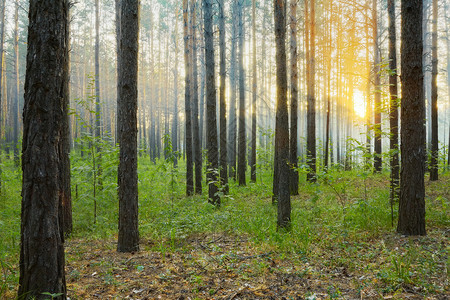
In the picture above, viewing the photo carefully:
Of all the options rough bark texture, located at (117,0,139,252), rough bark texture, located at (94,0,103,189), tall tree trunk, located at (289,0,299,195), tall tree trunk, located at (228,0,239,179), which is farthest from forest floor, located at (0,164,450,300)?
tall tree trunk, located at (228,0,239,179)

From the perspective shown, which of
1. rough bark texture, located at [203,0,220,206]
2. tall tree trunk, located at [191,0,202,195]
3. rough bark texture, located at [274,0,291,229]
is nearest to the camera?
rough bark texture, located at [274,0,291,229]

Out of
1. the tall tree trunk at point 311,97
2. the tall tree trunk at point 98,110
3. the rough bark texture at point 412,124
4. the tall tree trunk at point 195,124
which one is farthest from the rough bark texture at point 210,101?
the rough bark texture at point 412,124

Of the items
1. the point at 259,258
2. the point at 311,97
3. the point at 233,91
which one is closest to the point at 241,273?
the point at 259,258

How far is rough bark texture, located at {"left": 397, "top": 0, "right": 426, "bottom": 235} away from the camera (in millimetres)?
4844

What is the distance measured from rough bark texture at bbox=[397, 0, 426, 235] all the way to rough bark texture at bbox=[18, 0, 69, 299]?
19.1 ft

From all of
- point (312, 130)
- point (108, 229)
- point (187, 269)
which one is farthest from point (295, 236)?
point (312, 130)

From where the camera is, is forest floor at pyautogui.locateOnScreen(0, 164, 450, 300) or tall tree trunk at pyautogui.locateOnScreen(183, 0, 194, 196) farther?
tall tree trunk at pyautogui.locateOnScreen(183, 0, 194, 196)

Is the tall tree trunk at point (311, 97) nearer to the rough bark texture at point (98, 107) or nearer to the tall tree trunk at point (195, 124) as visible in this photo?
the tall tree trunk at point (195, 124)

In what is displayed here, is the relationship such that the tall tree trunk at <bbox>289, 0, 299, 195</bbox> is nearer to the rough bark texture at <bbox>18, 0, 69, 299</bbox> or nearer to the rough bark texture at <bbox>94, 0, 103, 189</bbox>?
the rough bark texture at <bbox>94, 0, 103, 189</bbox>

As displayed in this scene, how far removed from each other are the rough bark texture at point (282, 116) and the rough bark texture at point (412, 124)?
228cm

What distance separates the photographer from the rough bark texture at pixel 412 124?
4.84m

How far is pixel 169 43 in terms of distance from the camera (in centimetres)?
2936

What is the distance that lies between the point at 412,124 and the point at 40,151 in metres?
6.04

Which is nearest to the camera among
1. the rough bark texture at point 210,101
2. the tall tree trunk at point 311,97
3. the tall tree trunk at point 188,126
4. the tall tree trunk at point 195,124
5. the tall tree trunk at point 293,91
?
the rough bark texture at point 210,101
